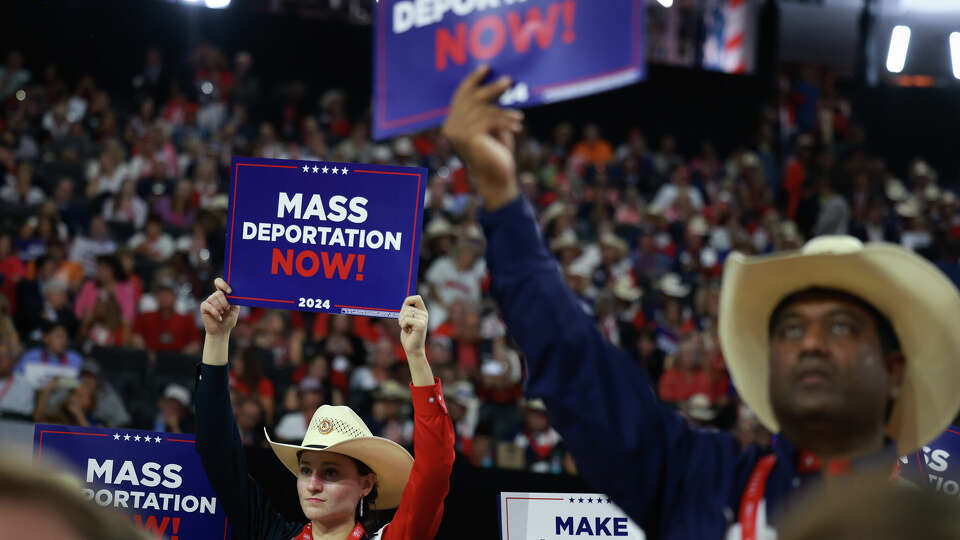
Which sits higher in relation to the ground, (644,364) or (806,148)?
(806,148)

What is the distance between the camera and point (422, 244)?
44.9ft

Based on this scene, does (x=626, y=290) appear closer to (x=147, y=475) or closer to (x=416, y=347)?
(x=147, y=475)

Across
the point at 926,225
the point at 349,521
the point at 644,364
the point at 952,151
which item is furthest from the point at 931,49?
the point at 349,521

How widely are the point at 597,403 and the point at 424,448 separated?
1568 mm

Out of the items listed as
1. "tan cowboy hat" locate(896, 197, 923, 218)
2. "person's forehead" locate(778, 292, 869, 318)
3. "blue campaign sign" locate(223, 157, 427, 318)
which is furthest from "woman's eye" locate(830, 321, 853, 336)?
"tan cowboy hat" locate(896, 197, 923, 218)

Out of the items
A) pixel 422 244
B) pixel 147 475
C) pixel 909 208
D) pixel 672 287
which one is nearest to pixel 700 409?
pixel 672 287

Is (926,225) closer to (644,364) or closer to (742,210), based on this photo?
(742,210)

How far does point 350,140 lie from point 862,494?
15.4m

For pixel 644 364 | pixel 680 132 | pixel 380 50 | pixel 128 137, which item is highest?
pixel 680 132

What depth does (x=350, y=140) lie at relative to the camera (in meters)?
16.4

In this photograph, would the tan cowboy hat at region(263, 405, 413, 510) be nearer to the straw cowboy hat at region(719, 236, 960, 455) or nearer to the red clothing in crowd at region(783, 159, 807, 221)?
the straw cowboy hat at region(719, 236, 960, 455)

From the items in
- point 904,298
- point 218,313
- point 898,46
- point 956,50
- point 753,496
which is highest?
point 898,46

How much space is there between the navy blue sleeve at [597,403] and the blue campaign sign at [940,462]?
5.57ft

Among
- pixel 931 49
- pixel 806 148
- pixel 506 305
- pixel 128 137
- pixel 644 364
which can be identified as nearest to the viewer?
pixel 506 305
